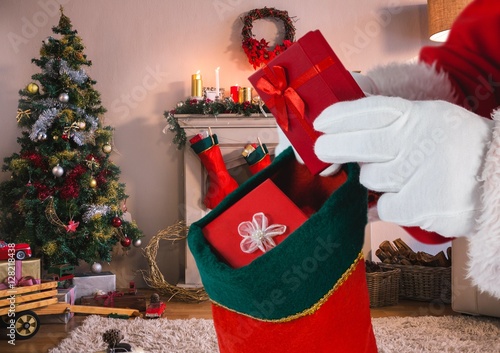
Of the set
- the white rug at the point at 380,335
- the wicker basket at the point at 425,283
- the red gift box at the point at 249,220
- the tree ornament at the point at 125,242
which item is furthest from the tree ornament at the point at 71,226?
the red gift box at the point at 249,220

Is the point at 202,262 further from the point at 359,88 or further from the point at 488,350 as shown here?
the point at 488,350

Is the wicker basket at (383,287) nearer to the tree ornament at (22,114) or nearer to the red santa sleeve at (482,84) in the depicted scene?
the tree ornament at (22,114)

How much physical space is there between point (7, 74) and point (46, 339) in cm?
209

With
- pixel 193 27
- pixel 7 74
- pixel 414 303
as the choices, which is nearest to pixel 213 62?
pixel 193 27

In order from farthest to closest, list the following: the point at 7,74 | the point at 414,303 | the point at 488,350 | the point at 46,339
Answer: the point at 7,74 < the point at 414,303 < the point at 46,339 < the point at 488,350

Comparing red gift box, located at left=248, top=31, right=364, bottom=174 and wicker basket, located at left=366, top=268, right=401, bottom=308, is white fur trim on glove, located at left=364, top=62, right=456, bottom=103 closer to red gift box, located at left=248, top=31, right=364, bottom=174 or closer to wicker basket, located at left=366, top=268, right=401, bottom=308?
red gift box, located at left=248, top=31, right=364, bottom=174

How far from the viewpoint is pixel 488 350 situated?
218cm

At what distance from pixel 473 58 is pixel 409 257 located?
2.83 m

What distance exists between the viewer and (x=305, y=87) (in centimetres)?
78

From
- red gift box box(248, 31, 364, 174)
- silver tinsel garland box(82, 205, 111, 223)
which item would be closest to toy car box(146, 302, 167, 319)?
silver tinsel garland box(82, 205, 111, 223)

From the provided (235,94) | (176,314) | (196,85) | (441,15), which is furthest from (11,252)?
(441,15)

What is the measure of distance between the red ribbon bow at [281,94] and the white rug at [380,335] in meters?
1.64

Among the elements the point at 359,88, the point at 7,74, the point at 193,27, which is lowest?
the point at 359,88

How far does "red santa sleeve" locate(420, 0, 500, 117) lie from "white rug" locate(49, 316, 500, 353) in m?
1.65
